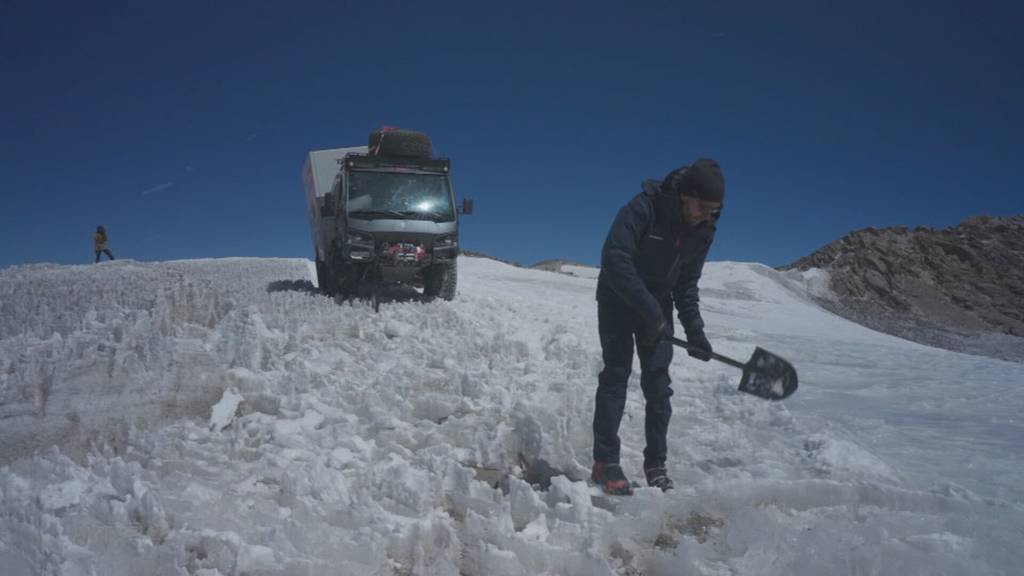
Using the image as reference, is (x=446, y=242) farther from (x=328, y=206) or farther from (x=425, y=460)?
(x=425, y=460)

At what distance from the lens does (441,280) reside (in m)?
10.9

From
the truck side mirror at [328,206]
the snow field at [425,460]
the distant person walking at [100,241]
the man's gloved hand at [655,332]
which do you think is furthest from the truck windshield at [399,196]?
the distant person walking at [100,241]

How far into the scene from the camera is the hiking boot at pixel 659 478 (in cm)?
339

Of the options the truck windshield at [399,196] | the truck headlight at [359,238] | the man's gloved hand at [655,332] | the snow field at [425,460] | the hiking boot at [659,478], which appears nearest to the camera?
the snow field at [425,460]

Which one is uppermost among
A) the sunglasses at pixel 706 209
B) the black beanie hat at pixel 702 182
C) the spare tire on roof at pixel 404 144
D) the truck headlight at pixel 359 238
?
the spare tire on roof at pixel 404 144

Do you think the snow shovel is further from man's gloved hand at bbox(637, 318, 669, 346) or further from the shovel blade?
man's gloved hand at bbox(637, 318, 669, 346)

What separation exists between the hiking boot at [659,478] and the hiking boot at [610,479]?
0.15m

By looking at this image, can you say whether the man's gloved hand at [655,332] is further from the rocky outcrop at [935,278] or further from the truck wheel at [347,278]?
the rocky outcrop at [935,278]

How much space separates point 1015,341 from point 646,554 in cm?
2914

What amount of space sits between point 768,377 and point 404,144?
9207 millimetres

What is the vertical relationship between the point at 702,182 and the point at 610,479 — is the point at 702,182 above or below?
above

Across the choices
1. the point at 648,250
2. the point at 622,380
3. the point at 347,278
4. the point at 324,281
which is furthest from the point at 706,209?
the point at 324,281

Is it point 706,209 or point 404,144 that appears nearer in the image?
point 706,209

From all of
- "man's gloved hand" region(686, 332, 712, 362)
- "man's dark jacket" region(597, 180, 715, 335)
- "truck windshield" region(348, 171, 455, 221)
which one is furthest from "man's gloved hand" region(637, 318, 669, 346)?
"truck windshield" region(348, 171, 455, 221)
